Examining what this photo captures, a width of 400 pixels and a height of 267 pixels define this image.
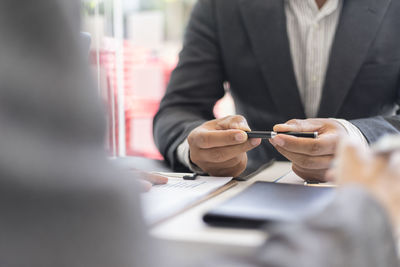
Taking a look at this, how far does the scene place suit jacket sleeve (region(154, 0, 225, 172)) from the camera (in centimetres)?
133

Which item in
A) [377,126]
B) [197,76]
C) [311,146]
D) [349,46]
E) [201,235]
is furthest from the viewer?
[197,76]

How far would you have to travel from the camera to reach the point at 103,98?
0.40 meters

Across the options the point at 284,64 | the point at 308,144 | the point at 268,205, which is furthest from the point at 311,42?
the point at 268,205

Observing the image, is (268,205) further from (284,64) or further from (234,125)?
(284,64)

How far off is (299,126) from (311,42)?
558 millimetres

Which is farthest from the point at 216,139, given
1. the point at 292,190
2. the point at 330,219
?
the point at 330,219

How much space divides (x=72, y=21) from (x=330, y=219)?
281 mm

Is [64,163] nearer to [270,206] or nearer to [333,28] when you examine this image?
[270,206]

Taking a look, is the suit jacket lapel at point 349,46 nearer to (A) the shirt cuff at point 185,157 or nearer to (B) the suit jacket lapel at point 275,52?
(B) the suit jacket lapel at point 275,52

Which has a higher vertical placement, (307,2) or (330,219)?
(307,2)

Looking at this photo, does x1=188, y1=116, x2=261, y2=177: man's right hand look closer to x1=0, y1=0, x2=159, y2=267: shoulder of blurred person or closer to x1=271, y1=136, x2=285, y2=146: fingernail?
x1=271, y1=136, x2=285, y2=146: fingernail

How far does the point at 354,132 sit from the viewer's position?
0.93 metres

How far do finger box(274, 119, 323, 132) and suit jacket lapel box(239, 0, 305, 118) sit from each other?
0.45m

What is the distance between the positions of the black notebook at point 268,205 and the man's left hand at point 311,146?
4.9 inches
